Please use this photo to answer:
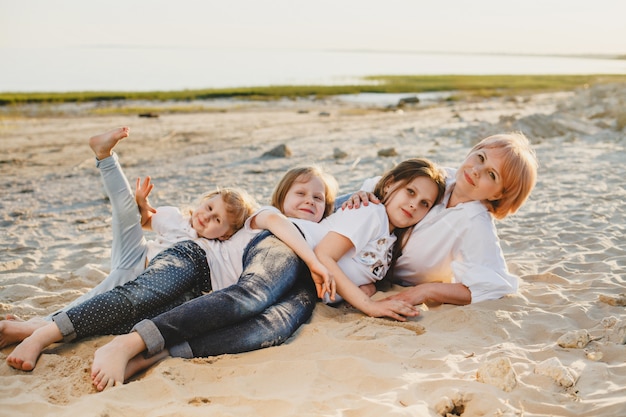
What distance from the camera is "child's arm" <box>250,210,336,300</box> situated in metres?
3.67

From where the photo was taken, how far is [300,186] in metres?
4.23

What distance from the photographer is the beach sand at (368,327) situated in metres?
2.62

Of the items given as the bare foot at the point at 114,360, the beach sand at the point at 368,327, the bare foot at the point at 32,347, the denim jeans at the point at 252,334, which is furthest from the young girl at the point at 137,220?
the bare foot at the point at 114,360

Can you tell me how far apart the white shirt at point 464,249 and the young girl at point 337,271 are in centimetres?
10

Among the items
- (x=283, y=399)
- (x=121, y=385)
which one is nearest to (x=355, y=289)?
(x=283, y=399)

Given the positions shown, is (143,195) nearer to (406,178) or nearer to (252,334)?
(252,334)

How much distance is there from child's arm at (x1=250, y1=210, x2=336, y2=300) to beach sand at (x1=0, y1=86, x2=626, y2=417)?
25 cm

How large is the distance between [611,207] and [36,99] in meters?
21.5

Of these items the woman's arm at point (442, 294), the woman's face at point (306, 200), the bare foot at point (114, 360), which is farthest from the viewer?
the woman's face at point (306, 200)

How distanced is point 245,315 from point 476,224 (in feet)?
5.35

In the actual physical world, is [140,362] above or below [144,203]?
below

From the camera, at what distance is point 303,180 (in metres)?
4.23

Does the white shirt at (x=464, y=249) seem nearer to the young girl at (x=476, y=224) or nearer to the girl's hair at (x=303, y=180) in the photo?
the young girl at (x=476, y=224)

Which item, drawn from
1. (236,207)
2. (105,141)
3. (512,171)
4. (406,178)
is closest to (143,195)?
(105,141)
